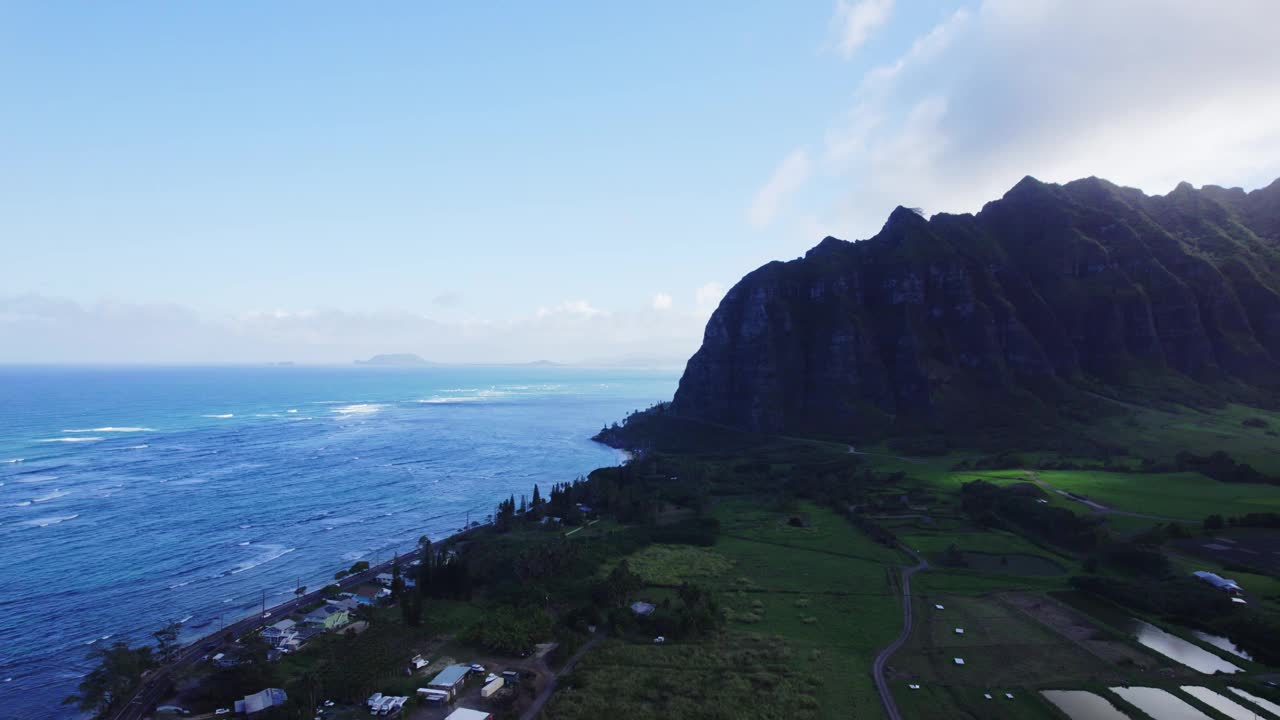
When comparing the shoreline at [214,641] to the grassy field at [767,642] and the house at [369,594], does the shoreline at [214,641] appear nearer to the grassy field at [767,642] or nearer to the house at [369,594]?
the house at [369,594]

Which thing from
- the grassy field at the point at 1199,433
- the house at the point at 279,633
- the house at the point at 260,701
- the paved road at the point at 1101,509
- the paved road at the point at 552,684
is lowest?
the paved road at the point at 552,684

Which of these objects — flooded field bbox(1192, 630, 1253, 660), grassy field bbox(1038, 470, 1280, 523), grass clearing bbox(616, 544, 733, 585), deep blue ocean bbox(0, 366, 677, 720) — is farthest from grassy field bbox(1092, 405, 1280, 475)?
deep blue ocean bbox(0, 366, 677, 720)

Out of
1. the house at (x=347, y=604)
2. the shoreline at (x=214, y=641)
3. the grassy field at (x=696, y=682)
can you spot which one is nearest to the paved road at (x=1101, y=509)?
the grassy field at (x=696, y=682)

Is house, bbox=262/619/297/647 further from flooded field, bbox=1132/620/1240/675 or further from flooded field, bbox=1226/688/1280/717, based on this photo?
flooded field, bbox=1226/688/1280/717

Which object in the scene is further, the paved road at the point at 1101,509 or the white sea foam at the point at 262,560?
the paved road at the point at 1101,509

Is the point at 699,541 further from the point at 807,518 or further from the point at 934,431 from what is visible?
the point at 934,431

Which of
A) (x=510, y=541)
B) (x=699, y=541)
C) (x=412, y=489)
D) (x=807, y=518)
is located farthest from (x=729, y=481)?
(x=412, y=489)
